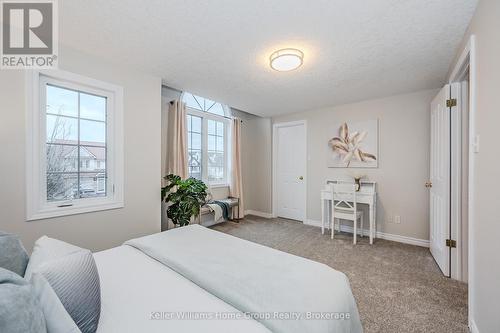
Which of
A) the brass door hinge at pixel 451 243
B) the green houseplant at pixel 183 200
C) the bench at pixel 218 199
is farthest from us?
the bench at pixel 218 199

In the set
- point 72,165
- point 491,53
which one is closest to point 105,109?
point 72,165

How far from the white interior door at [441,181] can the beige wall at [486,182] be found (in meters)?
0.88

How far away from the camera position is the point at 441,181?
7.95 ft

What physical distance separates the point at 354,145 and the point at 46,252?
4.00 m

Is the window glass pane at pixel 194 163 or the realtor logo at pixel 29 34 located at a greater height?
the realtor logo at pixel 29 34

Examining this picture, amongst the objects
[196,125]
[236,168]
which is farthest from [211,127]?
[236,168]

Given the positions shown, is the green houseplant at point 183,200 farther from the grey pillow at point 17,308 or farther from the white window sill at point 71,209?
the grey pillow at point 17,308

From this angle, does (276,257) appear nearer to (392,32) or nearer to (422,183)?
(392,32)

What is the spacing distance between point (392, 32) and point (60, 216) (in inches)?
138

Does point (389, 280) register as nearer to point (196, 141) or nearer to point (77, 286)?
point (77, 286)

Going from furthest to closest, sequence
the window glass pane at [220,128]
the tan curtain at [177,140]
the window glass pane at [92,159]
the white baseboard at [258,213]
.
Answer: the white baseboard at [258,213] → the window glass pane at [220,128] → the tan curtain at [177,140] → the window glass pane at [92,159]

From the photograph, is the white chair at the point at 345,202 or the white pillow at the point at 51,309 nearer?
the white pillow at the point at 51,309

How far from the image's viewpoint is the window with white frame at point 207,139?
398 cm

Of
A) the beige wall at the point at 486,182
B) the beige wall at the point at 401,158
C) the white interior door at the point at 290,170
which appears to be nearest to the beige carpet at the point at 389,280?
the beige wall at the point at 486,182
